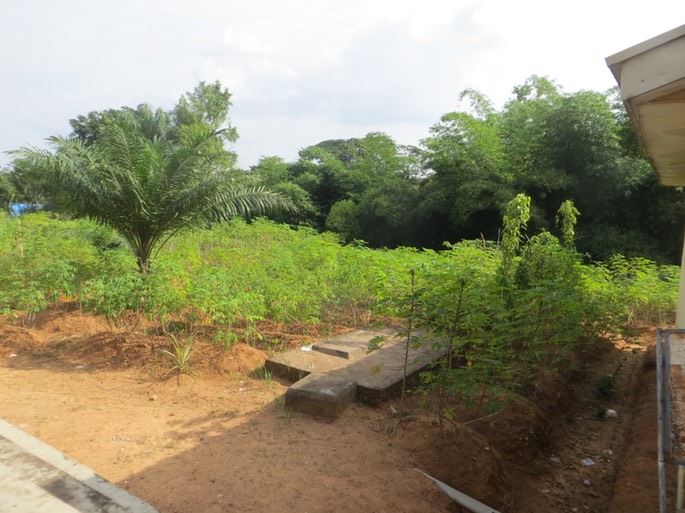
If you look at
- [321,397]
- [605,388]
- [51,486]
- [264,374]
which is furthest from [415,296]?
[605,388]

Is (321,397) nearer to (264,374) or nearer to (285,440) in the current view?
(285,440)

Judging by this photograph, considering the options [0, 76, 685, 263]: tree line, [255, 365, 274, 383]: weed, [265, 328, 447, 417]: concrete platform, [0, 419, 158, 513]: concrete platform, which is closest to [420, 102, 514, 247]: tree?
[0, 76, 685, 263]: tree line

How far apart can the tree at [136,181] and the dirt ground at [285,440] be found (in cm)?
190

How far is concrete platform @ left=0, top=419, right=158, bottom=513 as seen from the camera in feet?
7.76

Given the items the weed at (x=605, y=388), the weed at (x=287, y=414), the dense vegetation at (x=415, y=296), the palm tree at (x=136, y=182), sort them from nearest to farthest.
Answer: the dense vegetation at (x=415, y=296) → the weed at (x=287, y=414) → the weed at (x=605, y=388) → the palm tree at (x=136, y=182)

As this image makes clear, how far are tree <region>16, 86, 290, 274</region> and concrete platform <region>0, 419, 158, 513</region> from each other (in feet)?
11.9

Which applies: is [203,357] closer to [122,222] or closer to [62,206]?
[122,222]

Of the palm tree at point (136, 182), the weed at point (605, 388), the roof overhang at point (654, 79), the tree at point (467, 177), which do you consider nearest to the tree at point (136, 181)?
the palm tree at point (136, 182)

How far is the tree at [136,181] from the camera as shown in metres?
5.97

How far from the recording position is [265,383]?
169 inches

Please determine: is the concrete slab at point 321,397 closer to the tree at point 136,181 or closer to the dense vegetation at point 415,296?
the dense vegetation at point 415,296

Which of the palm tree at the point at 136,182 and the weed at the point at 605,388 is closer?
the weed at the point at 605,388

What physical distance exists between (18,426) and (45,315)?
3.62m

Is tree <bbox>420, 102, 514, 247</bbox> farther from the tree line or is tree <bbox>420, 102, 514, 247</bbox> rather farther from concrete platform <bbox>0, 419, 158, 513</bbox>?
concrete platform <bbox>0, 419, 158, 513</bbox>
